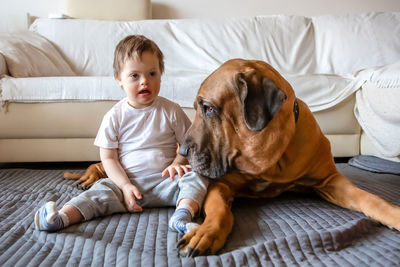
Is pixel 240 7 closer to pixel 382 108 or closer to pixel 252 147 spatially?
pixel 382 108

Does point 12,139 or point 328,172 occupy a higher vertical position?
point 328,172

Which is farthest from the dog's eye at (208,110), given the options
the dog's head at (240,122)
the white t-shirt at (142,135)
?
the white t-shirt at (142,135)

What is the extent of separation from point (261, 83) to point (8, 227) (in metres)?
0.93

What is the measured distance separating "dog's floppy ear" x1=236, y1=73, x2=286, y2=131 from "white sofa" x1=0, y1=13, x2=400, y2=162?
109cm

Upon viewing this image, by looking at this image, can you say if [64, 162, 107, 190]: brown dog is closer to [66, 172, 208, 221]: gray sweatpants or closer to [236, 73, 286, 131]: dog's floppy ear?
[66, 172, 208, 221]: gray sweatpants

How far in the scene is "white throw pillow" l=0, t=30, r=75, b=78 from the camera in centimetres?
226

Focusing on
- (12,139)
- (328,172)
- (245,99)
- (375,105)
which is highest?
(245,99)

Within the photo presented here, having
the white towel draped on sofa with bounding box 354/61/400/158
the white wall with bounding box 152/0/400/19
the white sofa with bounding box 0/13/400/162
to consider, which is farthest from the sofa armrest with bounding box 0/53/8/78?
the white towel draped on sofa with bounding box 354/61/400/158

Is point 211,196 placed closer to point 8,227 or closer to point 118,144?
point 118,144

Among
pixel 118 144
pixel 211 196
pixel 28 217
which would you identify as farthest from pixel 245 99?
pixel 28 217

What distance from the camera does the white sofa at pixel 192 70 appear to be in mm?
2068

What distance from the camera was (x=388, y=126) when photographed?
1946 mm

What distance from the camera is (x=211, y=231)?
98 centimetres

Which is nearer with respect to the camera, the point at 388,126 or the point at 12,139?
the point at 388,126
